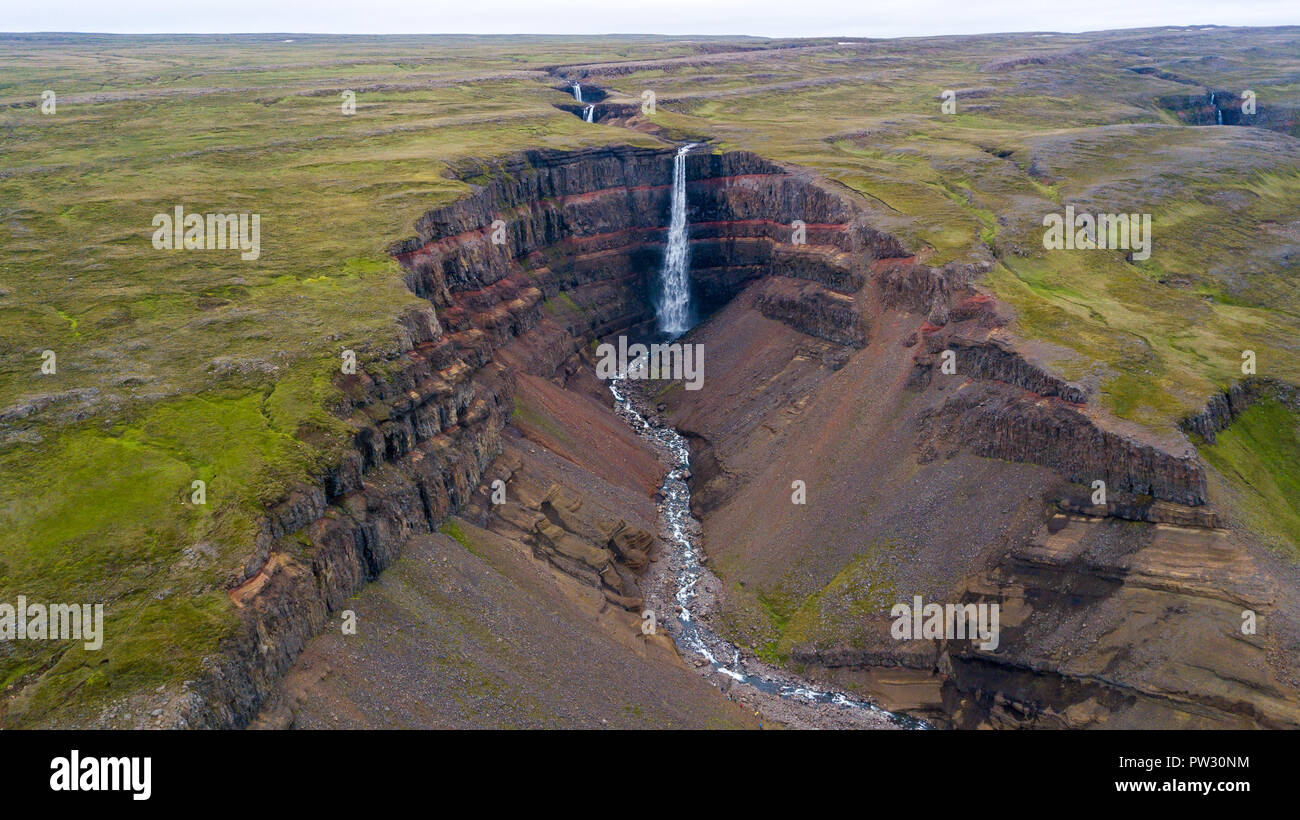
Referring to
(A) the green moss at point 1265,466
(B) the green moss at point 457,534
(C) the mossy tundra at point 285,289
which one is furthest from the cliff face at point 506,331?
(A) the green moss at point 1265,466

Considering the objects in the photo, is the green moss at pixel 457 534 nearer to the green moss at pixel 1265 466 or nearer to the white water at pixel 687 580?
the white water at pixel 687 580

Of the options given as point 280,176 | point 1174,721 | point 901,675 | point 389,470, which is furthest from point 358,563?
point 280,176

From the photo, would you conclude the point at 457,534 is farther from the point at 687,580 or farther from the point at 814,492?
the point at 814,492

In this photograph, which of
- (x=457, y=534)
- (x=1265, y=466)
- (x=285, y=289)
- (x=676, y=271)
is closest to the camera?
(x=457, y=534)

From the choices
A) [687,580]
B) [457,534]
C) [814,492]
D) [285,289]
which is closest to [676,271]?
[814,492]

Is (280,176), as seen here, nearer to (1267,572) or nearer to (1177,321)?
(1177,321)

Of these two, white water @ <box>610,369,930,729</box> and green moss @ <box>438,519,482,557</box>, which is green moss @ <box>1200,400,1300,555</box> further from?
green moss @ <box>438,519,482,557</box>
